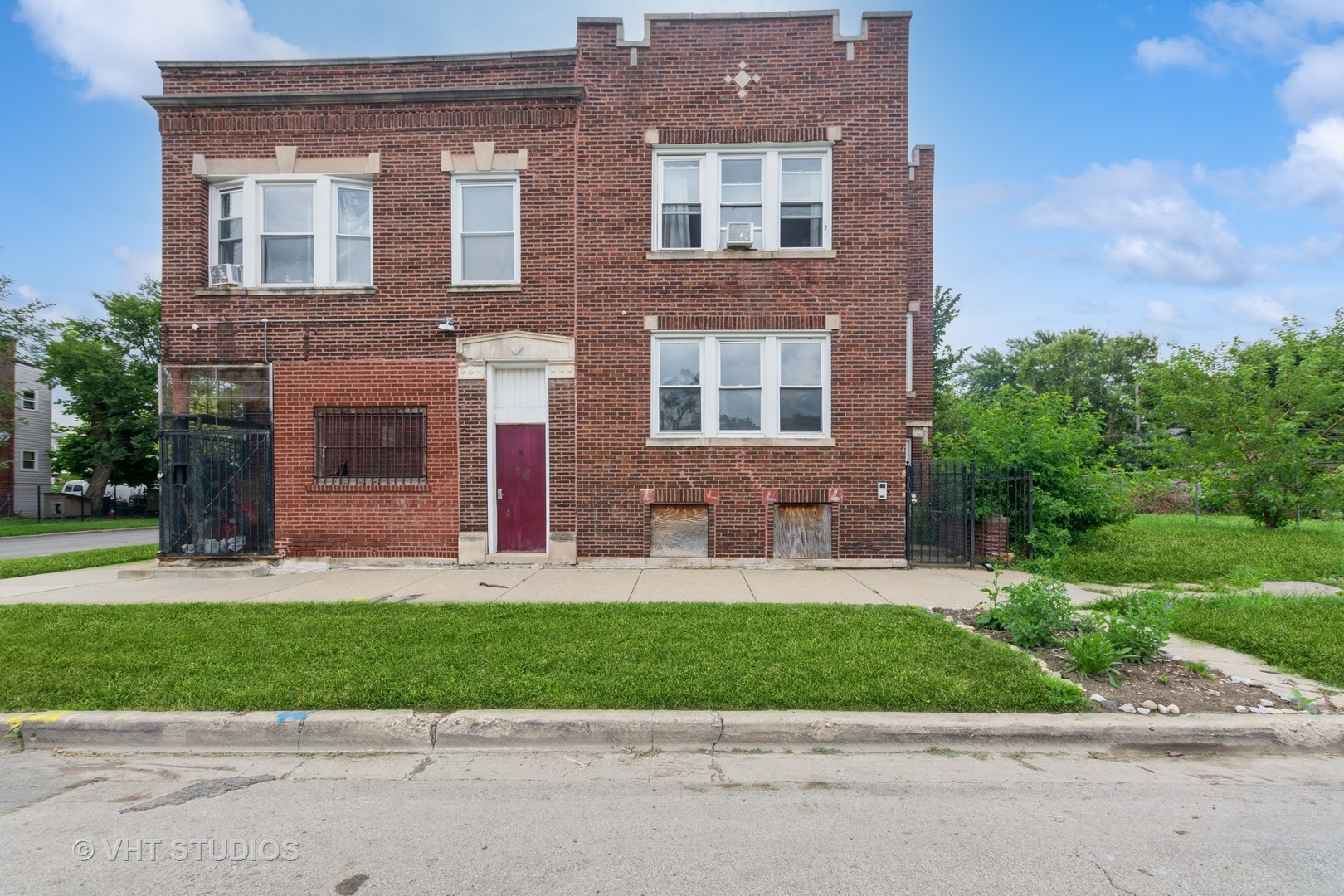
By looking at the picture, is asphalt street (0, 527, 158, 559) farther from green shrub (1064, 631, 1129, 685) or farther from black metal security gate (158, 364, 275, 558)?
green shrub (1064, 631, 1129, 685)

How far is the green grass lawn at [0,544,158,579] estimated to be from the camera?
435 inches

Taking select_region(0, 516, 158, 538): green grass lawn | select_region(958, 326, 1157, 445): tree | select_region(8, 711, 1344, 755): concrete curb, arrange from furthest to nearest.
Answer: select_region(958, 326, 1157, 445): tree → select_region(0, 516, 158, 538): green grass lawn → select_region(8, 711, 1344, 755): concrete curb

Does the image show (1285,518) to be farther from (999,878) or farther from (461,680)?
(461,680)

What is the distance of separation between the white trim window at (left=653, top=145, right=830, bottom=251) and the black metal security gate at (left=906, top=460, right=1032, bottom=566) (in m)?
4.43

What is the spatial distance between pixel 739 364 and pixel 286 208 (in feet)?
26.5

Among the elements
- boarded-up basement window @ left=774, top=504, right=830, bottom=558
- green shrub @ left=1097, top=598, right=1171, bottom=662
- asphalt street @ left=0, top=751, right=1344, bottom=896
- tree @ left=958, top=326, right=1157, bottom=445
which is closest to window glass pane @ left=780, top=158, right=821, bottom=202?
boarded-up basement window @ left=774, top=504, right=830, bottom=558

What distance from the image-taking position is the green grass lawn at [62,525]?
78.3 feet

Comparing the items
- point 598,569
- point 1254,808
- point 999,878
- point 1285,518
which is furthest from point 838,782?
point 1285,518

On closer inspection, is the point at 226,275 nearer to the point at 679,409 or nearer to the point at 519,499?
the point at 519,499

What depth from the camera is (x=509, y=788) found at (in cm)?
399

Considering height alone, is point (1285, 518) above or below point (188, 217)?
below

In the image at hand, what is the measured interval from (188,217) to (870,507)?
12.3m

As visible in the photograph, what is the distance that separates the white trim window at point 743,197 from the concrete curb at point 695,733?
8.27 m

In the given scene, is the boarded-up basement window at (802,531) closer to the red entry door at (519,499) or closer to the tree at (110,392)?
the red entry door at (519,499)
